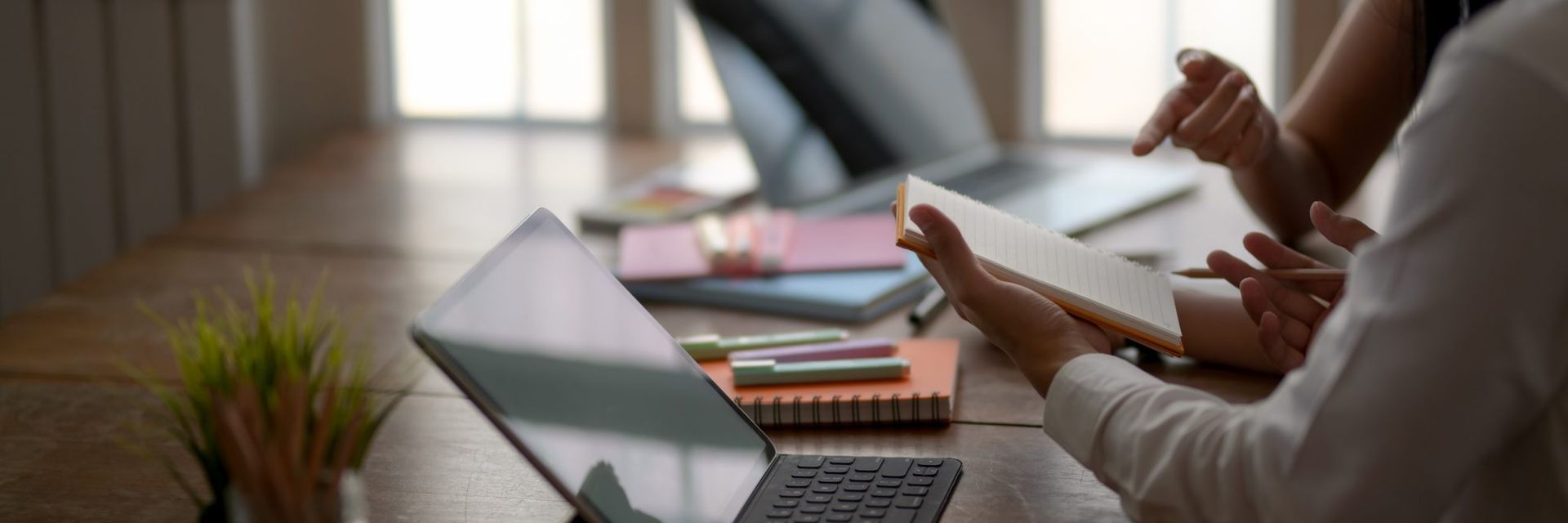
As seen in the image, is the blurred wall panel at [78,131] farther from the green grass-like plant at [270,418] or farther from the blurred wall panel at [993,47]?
the green grass-like plant at [270,418]

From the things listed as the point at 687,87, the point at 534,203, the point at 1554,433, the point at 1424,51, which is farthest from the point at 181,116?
the point at 1554,433

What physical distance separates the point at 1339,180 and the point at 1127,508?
35.0 inches

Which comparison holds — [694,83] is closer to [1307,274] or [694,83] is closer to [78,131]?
[78,131]

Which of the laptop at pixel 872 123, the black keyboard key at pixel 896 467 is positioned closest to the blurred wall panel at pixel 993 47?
the laptop at pixel 872 123

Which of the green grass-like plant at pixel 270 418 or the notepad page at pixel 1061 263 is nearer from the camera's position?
the green grass-like plant at pixel 270 418

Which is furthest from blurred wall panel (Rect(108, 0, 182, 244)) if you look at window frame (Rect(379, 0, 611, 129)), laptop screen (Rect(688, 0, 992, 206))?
laptop screen (Rect(688, 0, 992, 206))

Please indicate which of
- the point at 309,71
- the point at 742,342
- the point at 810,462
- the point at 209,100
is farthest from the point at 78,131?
the point at 810,462

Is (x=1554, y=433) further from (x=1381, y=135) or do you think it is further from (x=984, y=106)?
(x=984, y=106)

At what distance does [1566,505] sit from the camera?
2.48 ft

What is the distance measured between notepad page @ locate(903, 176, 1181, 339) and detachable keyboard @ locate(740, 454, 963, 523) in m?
0.14

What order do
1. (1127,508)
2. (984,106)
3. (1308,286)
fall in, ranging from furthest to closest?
1. (984,106)
2. (1308,286)
3. (1127,508)

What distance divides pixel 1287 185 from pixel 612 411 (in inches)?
36.8

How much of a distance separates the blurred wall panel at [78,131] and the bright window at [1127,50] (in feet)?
6.39

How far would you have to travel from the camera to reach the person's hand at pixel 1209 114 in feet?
4.44
